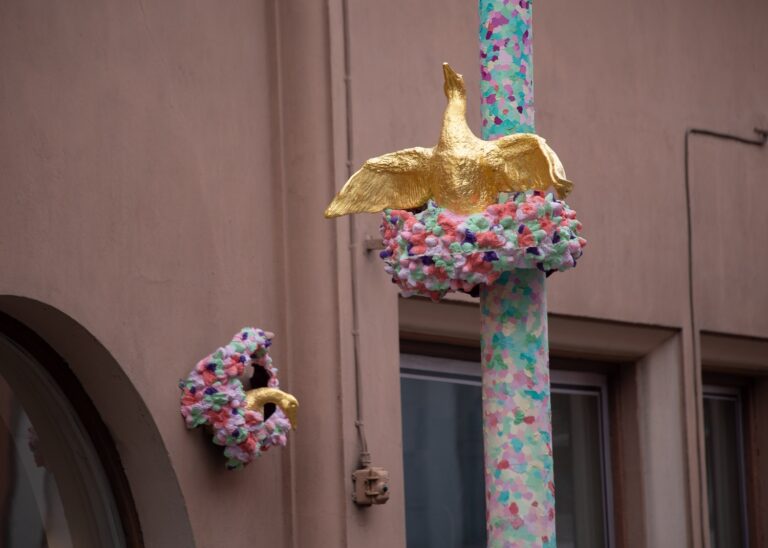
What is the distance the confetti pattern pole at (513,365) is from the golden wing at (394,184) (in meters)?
0.20

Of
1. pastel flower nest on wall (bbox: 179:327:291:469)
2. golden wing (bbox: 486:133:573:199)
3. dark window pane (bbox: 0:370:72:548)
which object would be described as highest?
golden wing (bbox: 486:133:573:199)

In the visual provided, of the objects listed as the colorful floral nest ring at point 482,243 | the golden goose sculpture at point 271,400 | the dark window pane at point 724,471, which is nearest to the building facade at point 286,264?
the golden goose sculpture at point 271,400

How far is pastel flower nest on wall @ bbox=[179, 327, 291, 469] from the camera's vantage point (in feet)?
17.7

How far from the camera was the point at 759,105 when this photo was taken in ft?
29.6

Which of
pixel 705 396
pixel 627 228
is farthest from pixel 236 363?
pixel 705 396

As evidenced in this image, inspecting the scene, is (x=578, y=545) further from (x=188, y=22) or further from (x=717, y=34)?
(x=188, y=22)

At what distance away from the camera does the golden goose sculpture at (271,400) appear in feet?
18.2

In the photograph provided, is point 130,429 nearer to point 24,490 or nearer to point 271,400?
point 24,490

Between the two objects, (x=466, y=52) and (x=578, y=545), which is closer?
(x=466, y=52)

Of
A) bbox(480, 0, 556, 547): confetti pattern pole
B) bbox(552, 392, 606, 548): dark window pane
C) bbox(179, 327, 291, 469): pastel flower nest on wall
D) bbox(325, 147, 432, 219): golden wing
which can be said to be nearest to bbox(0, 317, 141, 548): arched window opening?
bbox(179, 327, 291, 469): pastel flower nest on wall

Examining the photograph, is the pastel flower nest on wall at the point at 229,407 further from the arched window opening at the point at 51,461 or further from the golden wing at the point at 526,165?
the golden wing at the point at 526,165

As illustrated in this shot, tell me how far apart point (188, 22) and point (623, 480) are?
373 centimetres

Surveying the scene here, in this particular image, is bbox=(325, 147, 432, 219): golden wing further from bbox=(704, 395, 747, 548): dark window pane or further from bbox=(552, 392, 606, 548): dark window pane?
bbox=(704, 395, 747, 548): dark window pane

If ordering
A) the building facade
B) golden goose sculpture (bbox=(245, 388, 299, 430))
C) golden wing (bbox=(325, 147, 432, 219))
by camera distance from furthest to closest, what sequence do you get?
golden goose sculpture (bbox=(245, 388, 299, 430))
the building facade
golden wing (bbox=(325, 147, 432, 219))
